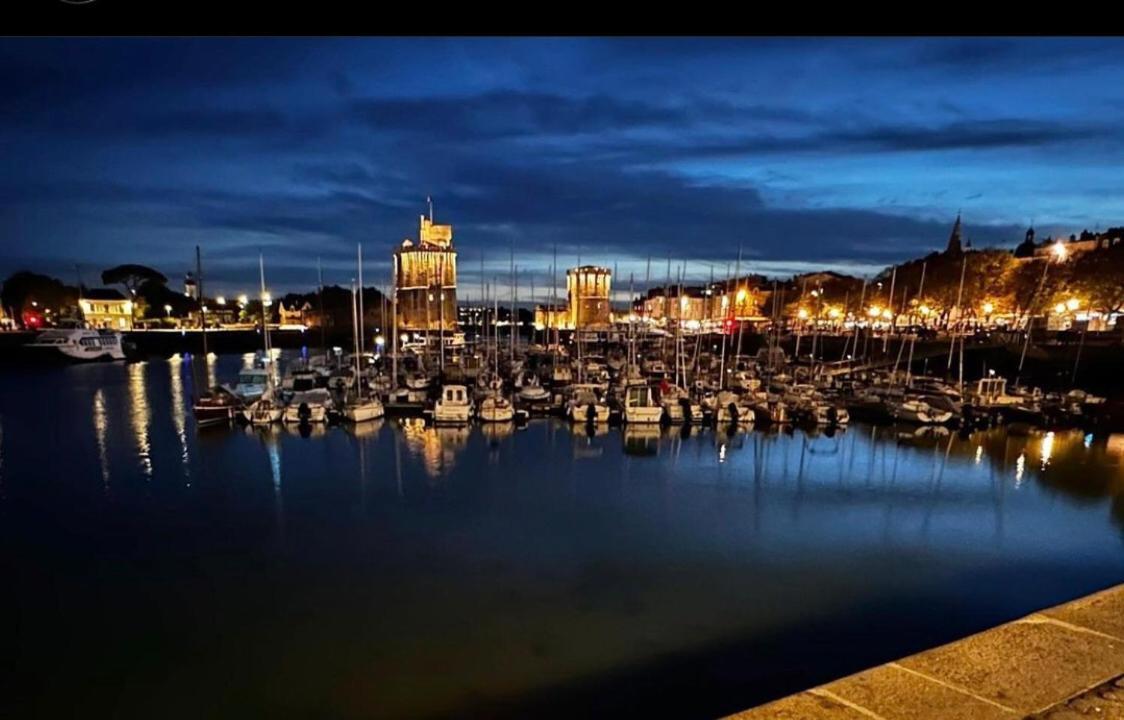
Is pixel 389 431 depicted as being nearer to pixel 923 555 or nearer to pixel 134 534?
pixel 134 534

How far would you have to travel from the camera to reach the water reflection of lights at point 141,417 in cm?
2103

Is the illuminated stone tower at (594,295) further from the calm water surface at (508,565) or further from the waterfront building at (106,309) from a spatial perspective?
the calm water surface at (508,565)

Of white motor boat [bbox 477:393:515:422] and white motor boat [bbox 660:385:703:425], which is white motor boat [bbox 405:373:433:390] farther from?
white motor boat [bbox 660:385:703:425]

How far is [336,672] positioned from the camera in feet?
28.6

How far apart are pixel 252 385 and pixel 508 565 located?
2296cm

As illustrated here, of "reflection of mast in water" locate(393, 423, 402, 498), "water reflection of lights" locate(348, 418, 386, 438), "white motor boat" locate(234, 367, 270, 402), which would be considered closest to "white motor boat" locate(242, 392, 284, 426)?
"water reflection of lights" locate(348, 418, 386, 438)

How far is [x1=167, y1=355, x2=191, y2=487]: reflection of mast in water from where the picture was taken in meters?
20.3

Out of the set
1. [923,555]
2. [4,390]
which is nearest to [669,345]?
[923,555]

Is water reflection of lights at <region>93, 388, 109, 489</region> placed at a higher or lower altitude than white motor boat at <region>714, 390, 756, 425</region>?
lower

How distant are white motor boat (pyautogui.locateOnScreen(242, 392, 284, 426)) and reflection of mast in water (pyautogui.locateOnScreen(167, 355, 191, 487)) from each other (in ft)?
7.62

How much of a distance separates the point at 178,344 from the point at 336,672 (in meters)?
76.2

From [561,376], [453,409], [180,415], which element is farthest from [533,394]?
[180,415]

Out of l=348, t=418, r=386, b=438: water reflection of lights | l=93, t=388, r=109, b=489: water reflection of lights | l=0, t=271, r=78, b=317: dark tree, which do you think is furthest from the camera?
l=0, t=271, r=78, b=317: dark tree

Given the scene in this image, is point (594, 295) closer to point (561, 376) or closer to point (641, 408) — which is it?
point (561, 376)
